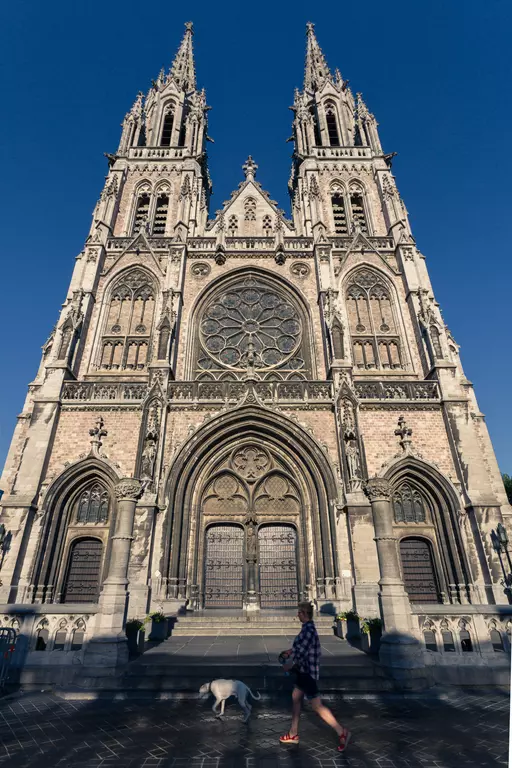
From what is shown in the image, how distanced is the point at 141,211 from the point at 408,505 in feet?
72.8

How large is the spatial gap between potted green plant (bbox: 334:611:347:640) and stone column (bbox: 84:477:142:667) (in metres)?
5.58

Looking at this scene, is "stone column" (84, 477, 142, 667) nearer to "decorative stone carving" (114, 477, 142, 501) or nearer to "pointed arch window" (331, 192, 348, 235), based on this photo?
"decorative stone carving" (114, 477, 142, 501)

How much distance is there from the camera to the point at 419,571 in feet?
47.1

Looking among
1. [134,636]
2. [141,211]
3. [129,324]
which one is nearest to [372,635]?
[134,636]

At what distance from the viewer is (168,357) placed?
55.9 ft

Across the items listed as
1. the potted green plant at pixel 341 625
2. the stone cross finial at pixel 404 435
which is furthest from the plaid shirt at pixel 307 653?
the stone cross finial at pixel 404 435

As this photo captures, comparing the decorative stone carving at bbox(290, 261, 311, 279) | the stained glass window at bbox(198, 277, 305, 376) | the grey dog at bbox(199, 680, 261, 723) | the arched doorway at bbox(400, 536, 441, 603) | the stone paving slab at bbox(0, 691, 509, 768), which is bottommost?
the stone paving slab at bbox(0, 691, 509, 768)

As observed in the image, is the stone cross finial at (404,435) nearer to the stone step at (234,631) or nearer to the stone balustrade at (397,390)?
the stone balustrade at (397,390)

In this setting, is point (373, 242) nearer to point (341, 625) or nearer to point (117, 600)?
point (341, 625)

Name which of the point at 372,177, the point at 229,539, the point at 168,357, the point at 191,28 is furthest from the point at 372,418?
the point at 191,28

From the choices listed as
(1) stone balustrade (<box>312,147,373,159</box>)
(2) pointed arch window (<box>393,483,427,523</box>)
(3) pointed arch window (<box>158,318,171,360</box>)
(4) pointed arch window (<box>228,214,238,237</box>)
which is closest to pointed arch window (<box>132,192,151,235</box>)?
(4) pointed arch window (<box>228,214,238,237</box>)

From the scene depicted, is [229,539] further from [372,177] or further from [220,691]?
[372,177]

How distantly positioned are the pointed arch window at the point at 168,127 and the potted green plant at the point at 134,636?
29.8m

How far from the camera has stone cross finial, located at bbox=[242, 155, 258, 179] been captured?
26.3m
